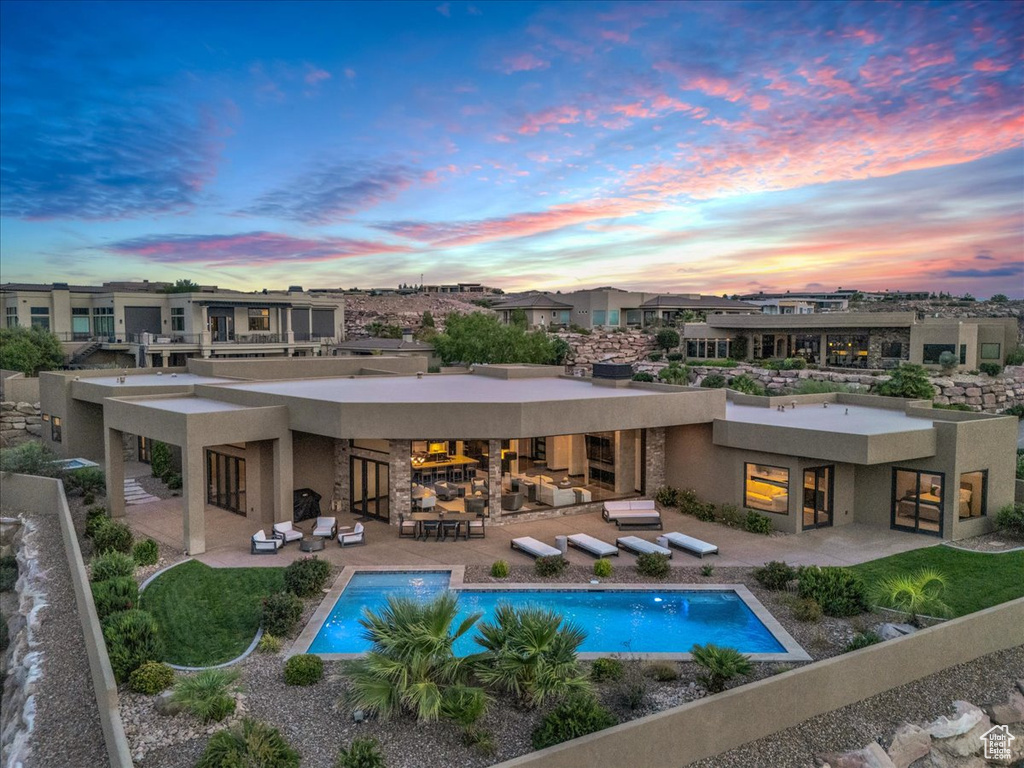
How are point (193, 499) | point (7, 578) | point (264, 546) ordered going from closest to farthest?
point (264, 546) → point (193, 499) → point (7, 578)

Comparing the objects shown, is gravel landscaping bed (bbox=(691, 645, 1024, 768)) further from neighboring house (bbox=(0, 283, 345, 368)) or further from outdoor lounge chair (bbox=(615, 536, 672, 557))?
neighboring house (bbox=(0, 283, 345, 368))

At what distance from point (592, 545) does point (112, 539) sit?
11.5 m

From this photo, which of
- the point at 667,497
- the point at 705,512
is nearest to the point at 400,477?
the point at 667,497

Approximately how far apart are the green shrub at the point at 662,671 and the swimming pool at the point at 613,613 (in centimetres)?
57

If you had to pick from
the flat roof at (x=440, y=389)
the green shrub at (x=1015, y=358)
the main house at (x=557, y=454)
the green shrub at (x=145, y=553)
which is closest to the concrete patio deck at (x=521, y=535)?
the main house at (x=557, y=454)

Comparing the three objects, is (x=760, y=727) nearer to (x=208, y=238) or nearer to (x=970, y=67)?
(x=970, y=67)

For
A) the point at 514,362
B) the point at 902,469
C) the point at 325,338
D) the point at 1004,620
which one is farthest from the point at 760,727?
the point at 325,338

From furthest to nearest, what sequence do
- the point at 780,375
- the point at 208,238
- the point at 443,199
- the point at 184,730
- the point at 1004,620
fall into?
the point at 208,238, the point at 780,375, the point at 443,199, the point at 1004,620, the point at 184,730

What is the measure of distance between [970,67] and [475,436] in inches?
799

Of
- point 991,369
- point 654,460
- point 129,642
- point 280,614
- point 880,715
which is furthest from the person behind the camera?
point 991,369

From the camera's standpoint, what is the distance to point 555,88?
27.7 m

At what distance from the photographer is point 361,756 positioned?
26.1 feet

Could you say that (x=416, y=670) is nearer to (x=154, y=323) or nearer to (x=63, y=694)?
(x=63, y=694)

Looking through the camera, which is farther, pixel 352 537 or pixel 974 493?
pixel 974 493
